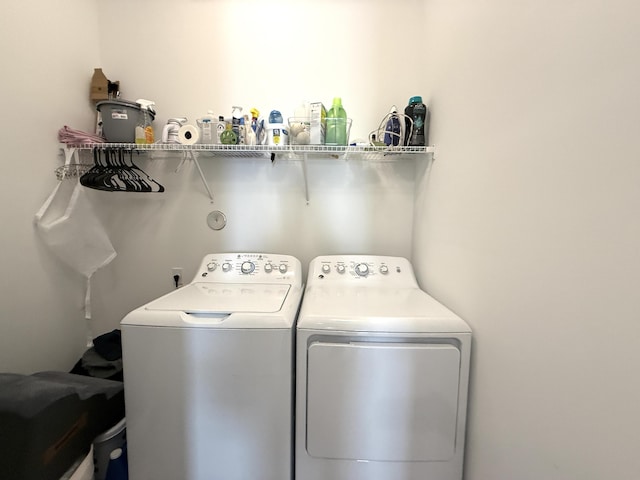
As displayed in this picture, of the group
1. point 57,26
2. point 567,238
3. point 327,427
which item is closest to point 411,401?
point 327,427

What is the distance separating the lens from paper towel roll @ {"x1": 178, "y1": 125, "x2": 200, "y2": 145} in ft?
4.82

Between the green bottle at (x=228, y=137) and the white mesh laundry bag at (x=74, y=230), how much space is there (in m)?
0.85

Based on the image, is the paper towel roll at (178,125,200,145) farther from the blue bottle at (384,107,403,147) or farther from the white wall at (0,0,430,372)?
the blue bottle at (384,107,403,147)

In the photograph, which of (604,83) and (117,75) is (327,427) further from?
(117,75)

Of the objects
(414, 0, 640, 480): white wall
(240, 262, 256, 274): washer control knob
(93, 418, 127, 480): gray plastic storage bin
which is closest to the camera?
(414, 0, 640, 480): white wall

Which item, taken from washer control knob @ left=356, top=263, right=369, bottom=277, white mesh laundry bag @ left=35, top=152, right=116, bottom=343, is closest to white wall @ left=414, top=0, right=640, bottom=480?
washer control knob @ left=356, top=263, right=369, bottom=277

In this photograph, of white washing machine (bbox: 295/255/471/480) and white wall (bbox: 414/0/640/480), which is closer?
white wall (bbox: 414/0/640/480)

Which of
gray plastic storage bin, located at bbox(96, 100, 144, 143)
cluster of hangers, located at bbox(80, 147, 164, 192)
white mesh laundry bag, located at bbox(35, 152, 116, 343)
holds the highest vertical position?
gray plastic storage bin, located at bbox(96, 100, 144, 143)

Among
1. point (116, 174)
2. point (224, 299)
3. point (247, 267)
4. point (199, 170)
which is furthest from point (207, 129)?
point (224, 299)

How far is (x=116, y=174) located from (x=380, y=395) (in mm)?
1793

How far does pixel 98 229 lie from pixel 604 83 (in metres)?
2.20

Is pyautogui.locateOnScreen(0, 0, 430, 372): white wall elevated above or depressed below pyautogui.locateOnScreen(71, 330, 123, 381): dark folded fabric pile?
above

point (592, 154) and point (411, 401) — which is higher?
point (592, 154)

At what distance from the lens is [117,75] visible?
174cm
